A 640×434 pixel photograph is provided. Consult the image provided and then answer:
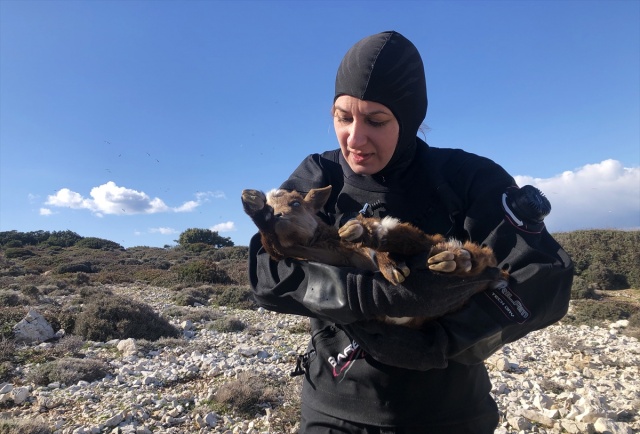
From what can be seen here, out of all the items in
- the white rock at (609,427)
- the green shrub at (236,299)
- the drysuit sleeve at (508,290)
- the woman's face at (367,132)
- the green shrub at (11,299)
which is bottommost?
the white rock at (609,427)

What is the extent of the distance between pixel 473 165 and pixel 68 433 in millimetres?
6197

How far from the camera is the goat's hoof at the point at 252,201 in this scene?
2369 millimetres

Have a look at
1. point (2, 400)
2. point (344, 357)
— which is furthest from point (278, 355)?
point (344, 357)

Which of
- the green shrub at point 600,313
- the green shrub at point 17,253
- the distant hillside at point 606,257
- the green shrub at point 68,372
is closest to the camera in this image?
the green shrub at point 68,372

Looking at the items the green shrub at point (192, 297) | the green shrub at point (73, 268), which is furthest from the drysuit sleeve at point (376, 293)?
the green shrub at point (73, 268)

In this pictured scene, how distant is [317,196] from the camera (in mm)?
2621

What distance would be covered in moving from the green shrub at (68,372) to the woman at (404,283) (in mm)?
6905

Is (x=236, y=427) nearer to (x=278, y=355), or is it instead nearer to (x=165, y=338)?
(x=278, y=355)

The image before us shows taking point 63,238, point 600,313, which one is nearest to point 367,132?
point 600,313

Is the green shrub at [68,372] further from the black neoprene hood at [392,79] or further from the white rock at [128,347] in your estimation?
the black neoprene hood at [392,79]

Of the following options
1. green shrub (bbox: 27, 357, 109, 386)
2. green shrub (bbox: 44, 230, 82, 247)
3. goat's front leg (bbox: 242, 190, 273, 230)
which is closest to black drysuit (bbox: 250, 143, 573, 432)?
goat's front leg (bbox: 242, 190, 273, 230)

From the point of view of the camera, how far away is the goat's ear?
261 cm

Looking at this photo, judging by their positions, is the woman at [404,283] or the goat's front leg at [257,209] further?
the goat's front leg at [257,209]

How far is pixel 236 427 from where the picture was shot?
618 centimetres
